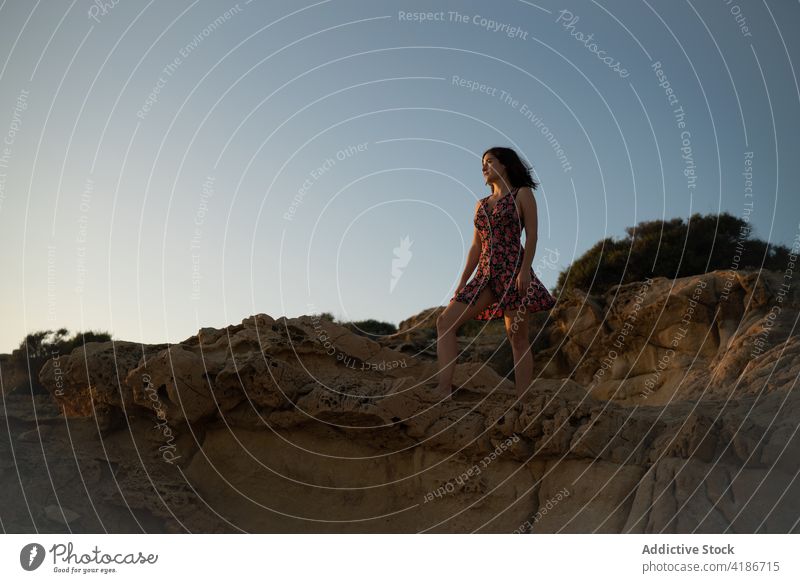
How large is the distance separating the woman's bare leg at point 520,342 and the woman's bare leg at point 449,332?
1.10 ft

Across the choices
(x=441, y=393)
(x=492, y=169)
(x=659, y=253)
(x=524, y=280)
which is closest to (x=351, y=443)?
(x=441, y=393)

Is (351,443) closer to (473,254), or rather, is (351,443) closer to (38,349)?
(473,254)

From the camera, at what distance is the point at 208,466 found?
932 cm

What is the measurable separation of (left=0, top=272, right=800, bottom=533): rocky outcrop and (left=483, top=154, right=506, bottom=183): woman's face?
7.47ft

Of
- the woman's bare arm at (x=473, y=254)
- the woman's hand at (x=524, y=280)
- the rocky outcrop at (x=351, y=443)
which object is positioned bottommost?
the rocky outcrop at (x=351, y=443)

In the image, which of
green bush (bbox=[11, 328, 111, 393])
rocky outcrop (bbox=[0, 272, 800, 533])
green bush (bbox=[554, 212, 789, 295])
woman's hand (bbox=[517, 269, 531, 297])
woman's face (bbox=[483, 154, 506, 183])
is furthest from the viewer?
green bush (bbox=[554, 212, 789, 295])

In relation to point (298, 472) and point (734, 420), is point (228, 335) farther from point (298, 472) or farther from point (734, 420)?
point (734, 420)

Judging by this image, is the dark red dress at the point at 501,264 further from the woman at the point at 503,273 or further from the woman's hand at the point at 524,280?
the woman's hand at the point at 524,280

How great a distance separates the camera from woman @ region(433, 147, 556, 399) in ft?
28.9

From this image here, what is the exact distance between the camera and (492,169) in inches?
361

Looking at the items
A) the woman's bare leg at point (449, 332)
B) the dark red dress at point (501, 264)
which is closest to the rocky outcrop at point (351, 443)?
the woman's bare leg at point (449, 332)

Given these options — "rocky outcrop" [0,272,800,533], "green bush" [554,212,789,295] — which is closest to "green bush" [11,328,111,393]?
"rocky outcrop" [0,272,800,533]

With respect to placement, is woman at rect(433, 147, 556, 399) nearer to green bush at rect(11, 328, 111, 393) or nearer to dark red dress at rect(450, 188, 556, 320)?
dark red dress at rect(450, 188, 556, 320)

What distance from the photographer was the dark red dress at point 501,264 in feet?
29.2
